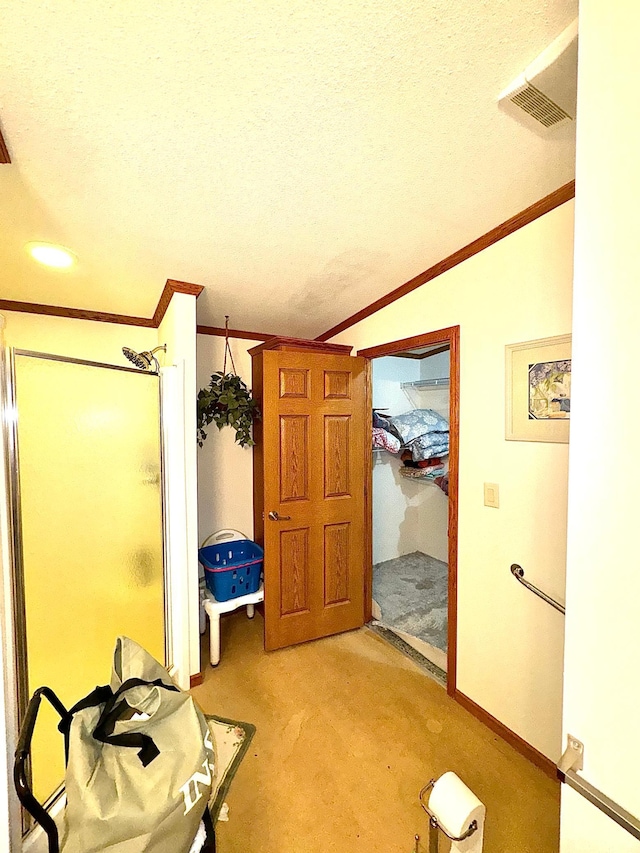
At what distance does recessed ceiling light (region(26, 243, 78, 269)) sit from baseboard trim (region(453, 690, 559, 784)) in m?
2.95

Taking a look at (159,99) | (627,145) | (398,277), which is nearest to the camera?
(627,145)

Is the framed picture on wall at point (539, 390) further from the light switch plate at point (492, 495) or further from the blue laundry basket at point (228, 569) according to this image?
the blue laundry basket at point (228, 569)

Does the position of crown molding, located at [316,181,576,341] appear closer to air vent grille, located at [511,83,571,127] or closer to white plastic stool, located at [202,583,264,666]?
air vent grille, located at [511,83,571,127]

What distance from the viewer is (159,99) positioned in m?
1.01

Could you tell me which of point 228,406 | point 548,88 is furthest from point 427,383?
point 548,88

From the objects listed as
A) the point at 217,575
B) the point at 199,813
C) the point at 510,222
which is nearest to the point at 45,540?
the point at 199,813

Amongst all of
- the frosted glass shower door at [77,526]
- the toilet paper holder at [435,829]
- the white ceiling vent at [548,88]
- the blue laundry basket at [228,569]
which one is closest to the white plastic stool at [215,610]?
the blue laundry basket at [228,569]

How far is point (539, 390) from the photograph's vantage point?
1.58m

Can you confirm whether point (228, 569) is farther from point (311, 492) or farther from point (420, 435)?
point (420, 435)

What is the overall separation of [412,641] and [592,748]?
1989 millimetres

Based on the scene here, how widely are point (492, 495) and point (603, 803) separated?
1.25 meters

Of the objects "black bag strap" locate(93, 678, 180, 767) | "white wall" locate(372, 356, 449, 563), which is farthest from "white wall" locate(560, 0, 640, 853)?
"white wall" locate(372, 356, 449, 563)

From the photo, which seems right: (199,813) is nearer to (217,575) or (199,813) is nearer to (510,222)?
(217,575)

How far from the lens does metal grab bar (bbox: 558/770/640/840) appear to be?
60cm
